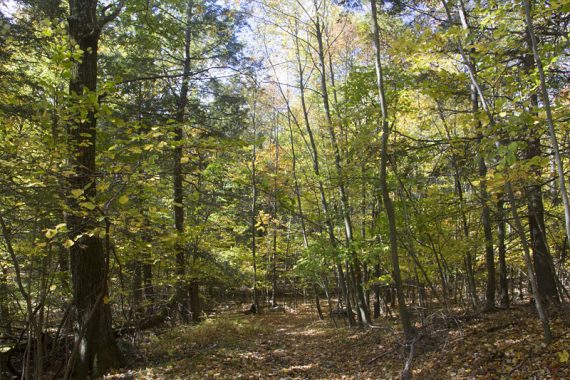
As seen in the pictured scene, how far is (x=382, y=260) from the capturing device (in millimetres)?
11023

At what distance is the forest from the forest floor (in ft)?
0.16

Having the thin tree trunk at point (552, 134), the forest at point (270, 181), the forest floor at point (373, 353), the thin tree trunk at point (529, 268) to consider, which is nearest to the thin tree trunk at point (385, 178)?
the forest at point (270, 181)

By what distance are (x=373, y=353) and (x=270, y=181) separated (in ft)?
15.1

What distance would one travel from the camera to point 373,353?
8.04m

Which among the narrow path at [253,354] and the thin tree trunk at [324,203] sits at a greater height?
the thin tree trunk at [324,203]

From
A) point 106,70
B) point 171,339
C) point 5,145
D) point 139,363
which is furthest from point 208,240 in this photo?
point 5,145

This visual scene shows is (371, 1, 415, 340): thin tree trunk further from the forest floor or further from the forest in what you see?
the forest floor

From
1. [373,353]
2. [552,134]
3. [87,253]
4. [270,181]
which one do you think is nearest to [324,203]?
[270,181]

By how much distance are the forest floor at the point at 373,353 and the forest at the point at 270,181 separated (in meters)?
0.05

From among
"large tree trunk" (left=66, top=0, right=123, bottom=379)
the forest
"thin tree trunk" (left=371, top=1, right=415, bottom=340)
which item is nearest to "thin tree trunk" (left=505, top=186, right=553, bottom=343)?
the forest

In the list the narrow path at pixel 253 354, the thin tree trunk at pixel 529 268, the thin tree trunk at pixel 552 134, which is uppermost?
the thin tree trunk at pixel 552 134

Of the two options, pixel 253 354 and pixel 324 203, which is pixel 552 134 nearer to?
pixel 253 354

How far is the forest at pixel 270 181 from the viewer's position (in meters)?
4.09

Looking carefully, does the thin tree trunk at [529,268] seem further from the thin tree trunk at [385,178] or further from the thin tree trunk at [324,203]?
the thin tree trunk at [324,203]
